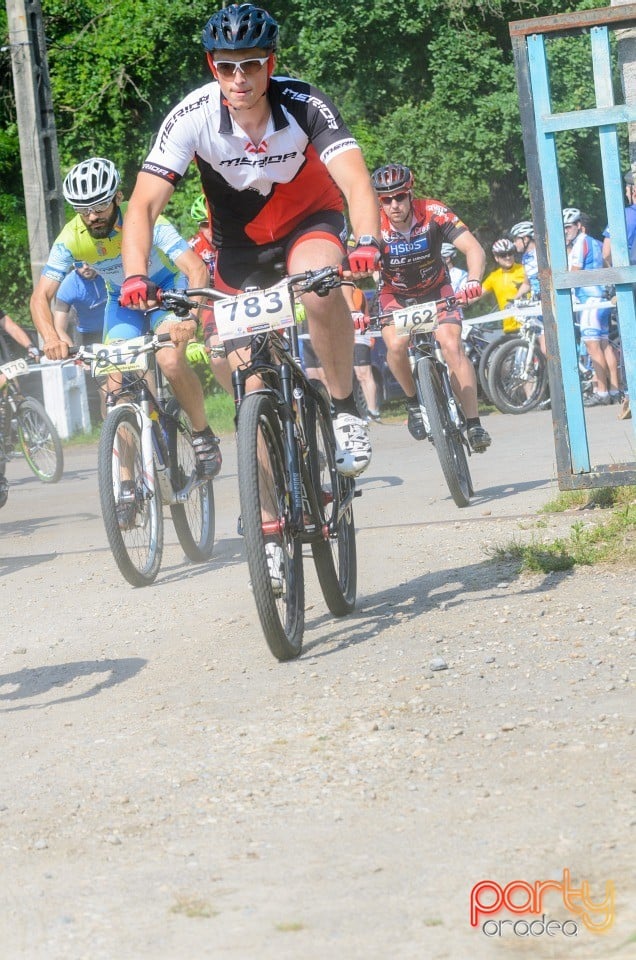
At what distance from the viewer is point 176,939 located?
3049 mm

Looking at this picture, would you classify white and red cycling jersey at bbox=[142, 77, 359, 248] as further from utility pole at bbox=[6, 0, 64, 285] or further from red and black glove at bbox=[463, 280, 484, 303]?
utility pole at bbox=[6, 0, 64, 285]

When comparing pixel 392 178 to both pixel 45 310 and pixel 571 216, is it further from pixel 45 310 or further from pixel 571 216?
pixel 571 216

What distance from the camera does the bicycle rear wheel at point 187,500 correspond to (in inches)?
315

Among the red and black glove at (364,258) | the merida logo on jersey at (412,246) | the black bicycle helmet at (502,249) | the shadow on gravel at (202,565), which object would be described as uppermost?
the black bicycle helmet at (502,249)

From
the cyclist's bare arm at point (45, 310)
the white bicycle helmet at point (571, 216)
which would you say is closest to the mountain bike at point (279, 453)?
the cyclist's bare arm at point (45, 310)

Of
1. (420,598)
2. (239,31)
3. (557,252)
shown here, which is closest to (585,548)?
(420,598)

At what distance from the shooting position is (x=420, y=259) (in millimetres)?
9984

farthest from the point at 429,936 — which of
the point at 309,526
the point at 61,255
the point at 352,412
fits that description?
the point at 61,255

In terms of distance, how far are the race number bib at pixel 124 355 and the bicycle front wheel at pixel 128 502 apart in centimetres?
22

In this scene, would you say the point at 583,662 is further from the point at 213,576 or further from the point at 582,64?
the point at 582,64

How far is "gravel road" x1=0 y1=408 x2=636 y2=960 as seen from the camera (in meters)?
3.10

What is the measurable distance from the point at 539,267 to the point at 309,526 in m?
2.25

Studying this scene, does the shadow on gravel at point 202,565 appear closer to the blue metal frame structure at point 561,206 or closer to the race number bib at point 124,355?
the race number bib at point 124,355

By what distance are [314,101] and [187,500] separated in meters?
2.85
